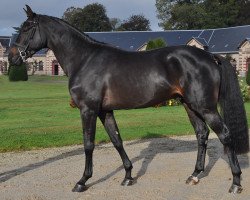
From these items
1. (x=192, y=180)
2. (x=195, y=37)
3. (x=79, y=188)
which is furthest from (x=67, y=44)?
(x=195, y=37)

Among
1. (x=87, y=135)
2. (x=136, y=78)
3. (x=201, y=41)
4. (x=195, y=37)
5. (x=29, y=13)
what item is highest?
(x=29, y=13)

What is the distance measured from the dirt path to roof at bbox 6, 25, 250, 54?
57581 mm

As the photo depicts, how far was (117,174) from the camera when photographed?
24.2 ft

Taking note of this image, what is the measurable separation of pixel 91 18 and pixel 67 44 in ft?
269

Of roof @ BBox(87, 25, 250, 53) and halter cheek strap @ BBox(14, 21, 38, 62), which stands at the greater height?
halter cheek strap @ BBox(14, 21, 38, 62)

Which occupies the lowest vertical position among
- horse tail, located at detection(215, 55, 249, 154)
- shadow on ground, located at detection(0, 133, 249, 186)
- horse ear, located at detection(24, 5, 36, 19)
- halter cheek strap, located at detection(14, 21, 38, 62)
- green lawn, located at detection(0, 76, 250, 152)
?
green lawn, located at detection(0, 76, 250, 152)

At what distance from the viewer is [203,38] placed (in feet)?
228

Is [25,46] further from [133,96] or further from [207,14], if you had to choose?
[207,14]

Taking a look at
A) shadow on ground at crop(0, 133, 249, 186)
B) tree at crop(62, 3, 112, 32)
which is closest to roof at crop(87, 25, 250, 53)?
tree at crop(62, 3, 112, 32)

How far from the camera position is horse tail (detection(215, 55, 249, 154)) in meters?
6.41

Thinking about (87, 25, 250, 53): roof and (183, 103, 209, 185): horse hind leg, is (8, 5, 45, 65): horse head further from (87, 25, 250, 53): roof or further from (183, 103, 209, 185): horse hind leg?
(87, 25, 250, 53): roof

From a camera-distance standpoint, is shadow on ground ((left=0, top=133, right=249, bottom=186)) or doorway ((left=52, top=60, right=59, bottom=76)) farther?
doorway ((left=52, top=60, right=59, bottom=76))

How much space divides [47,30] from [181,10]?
74.0m

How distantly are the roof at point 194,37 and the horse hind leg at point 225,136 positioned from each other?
60342mm
